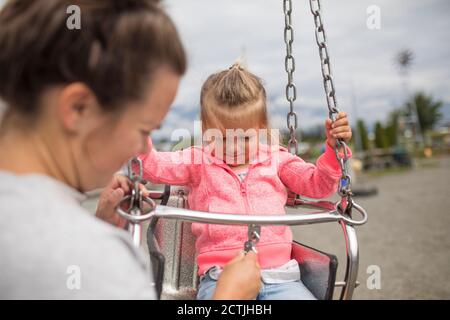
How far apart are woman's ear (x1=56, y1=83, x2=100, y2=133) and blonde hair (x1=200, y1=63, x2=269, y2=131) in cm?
64

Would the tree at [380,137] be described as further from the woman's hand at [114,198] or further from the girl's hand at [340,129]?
the woman's hand at [114,198]

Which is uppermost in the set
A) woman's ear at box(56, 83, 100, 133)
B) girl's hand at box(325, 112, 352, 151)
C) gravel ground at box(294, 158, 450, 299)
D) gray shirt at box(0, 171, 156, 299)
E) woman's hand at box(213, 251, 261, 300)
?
woman's ear at box(56, 83, 100, 133)

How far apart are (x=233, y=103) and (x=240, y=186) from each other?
21cm

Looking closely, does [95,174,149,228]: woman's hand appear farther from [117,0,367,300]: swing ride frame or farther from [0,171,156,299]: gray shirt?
[0,171,156,299]: gray shirt

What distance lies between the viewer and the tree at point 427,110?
33.1 metres

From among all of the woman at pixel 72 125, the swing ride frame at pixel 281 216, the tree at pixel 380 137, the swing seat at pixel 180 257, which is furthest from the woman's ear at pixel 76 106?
the tree at pixel 380 137

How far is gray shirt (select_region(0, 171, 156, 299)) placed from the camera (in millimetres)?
497

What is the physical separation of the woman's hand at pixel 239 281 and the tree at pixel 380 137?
17760mm

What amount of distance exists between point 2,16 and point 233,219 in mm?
468

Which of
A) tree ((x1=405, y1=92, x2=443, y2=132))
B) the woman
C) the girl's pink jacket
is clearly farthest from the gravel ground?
tree ((x1=405, y1=92, x2=443, y2=132))

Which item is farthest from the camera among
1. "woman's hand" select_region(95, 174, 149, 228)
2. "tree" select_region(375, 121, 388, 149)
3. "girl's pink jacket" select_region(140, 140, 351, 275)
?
"tree" select_region(375, 121, 388, 149)

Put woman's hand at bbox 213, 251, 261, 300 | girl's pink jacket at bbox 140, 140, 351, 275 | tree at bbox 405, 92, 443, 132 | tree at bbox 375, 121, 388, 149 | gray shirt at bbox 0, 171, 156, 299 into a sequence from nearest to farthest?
gray shirt at bbox 0, 171, 156, 299
woman's hand at bbox 213, 251, 261, 300
girl's pink jacket at bbox 140, 140, 351, 275
tree at bbox 375, 121, 388, 149
tree at bbox 405, 92, 443, 132
